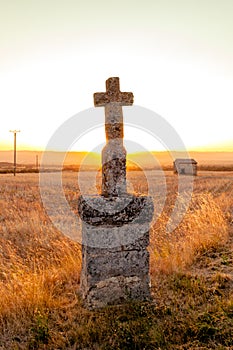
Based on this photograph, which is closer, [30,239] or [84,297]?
[84,297]

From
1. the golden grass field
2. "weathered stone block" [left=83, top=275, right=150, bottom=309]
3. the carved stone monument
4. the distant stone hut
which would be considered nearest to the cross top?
the carved stone monument

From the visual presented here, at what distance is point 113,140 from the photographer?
5121mm

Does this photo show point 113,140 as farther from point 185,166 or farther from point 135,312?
point 185,166

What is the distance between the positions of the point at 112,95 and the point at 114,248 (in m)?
2.05

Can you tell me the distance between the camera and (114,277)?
4.93 metres

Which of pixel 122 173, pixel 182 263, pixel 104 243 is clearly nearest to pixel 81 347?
pixel 104 243

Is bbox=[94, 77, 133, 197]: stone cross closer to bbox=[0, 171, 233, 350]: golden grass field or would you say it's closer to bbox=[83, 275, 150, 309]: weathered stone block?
bbox=[83, 275, 150, 309]: weathered stone block

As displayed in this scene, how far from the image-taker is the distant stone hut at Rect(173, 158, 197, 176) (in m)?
56.9

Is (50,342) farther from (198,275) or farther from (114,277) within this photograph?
(198,275)

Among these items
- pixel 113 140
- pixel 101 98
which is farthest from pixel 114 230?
pixel 101 98

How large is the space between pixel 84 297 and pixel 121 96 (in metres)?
2.73

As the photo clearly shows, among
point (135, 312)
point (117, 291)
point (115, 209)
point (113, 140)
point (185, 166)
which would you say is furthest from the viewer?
point (185, 166)

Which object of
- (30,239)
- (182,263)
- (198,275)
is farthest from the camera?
(30,239)

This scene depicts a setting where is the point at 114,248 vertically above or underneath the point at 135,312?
above
